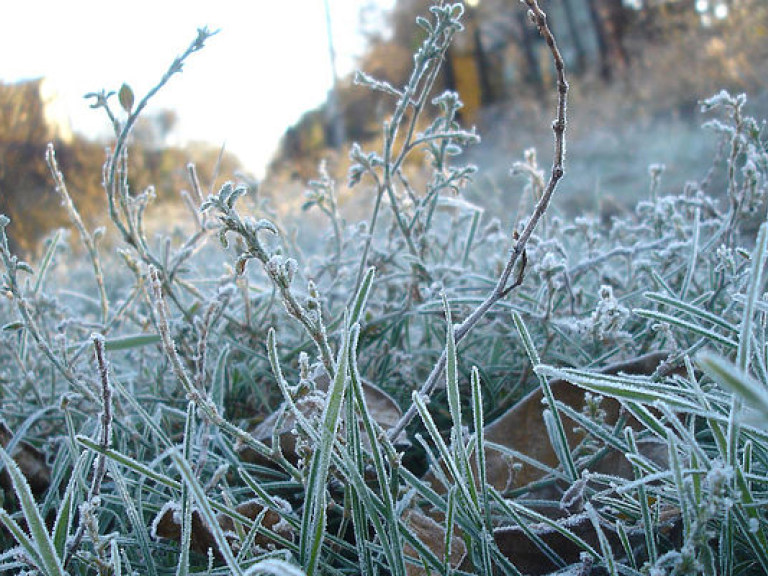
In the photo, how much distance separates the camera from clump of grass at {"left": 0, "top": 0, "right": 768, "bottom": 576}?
58cm

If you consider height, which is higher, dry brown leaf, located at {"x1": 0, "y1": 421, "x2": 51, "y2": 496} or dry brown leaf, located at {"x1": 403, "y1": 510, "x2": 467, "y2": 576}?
dry brown leaf, located at {"x1": 0, "y1": 421, "x2": 51, "y2": 496}

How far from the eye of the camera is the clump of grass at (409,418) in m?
0.58

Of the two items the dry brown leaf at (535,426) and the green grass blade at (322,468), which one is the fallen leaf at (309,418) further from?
the green grass blade at (322,468)

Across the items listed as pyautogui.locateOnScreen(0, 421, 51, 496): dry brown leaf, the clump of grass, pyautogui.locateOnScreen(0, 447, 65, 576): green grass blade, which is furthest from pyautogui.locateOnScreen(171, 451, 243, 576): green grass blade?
pyautogui.locateOnScreen(0, 421, 51, 496): dry brown leaf

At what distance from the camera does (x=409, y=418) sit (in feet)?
2.35

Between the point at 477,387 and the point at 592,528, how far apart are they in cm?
19

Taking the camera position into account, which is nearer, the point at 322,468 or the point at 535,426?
the point at 322,468

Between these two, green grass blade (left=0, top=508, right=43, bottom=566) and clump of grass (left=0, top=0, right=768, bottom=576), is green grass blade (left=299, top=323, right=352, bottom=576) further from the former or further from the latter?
green grass blade (left=0, top=508, right=43, bottom=566)

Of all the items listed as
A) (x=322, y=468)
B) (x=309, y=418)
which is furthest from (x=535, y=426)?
(x=322, y=468)

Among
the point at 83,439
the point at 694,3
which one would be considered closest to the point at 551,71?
the point at 694,3

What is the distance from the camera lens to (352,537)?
0.81m

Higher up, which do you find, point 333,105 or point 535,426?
point 333,105

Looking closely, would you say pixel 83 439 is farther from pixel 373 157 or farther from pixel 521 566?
pixel 373 157

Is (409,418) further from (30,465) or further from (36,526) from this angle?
(30,465)
